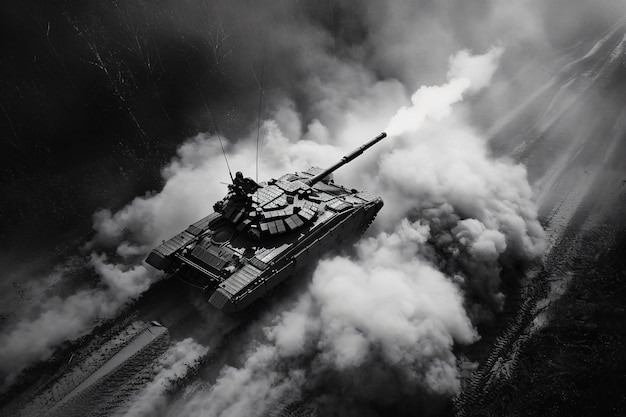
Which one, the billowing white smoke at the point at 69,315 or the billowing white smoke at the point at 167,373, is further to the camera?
the billowing white smoke at the point at 69,315

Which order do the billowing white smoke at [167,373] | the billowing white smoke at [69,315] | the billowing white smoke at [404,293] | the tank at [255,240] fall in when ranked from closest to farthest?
the billowing white smoke at [167,373] → the billowing white smoke at [404,293] → the billowing white smoke at [69,315] → the tank at [255,240]

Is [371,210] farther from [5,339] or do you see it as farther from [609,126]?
[609,126]

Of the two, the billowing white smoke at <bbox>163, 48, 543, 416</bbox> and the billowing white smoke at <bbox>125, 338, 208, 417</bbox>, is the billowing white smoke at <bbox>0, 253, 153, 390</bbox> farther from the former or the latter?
the billowing white smoke at <bbox>163, 48, 543, 416</bbox>

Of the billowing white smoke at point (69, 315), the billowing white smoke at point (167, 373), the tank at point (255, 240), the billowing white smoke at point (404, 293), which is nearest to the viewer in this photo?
the billowing white smoke at point (167, 373)

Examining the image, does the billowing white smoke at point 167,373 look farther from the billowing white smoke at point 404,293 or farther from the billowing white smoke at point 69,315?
the billowing white smoke at point 69,315

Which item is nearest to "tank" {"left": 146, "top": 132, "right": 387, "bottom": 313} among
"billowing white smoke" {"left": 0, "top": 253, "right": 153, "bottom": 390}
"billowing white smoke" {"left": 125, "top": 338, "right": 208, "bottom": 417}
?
"billowing white smoke" {"left": 0, "top": 253, "right": 153, "bottom": 390}

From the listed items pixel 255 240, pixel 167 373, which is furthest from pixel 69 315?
pixel 255 240

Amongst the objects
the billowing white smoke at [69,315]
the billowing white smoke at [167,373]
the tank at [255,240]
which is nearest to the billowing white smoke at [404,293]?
the billowing white smoke at [167,373]
